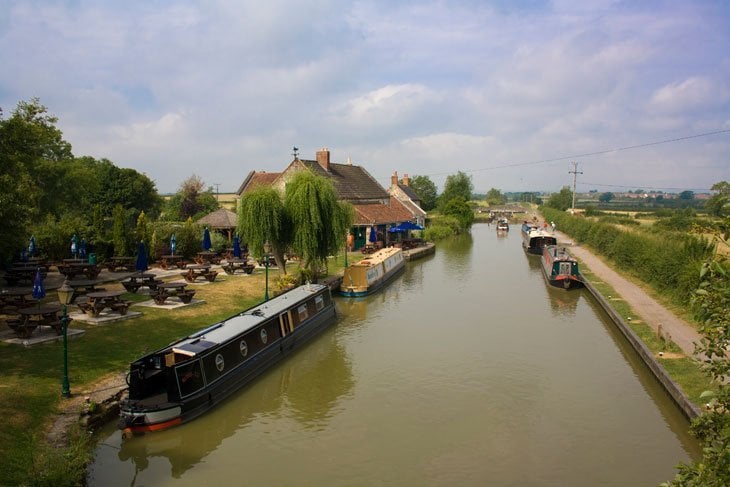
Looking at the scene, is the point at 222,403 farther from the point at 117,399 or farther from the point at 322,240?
the point at 322,240

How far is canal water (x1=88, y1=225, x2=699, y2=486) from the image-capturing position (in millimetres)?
9617

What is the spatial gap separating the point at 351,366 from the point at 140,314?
7067 millimetres

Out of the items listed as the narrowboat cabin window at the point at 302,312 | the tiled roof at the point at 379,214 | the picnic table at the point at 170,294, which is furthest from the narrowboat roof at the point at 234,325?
the tiled roof at the point at 379,214

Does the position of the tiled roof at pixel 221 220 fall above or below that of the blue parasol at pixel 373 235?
above

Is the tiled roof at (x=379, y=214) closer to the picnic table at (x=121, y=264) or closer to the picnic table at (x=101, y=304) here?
the picnic table at (x=121, y=264)

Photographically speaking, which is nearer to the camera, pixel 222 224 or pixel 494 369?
pixel 494 369

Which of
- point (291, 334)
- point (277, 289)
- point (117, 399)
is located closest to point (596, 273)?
point (277, 289)

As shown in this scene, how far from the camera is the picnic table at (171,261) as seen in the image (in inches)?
1025

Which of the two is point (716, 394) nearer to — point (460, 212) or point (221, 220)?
point (221, 220)

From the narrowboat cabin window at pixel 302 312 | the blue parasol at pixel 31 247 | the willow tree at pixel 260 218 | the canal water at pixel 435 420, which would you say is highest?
the willow tree at pixel 260 218

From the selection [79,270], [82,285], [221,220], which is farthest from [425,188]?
[82,285]

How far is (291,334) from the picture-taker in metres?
16.4

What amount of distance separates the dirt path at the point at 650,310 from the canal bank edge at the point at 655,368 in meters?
0.81

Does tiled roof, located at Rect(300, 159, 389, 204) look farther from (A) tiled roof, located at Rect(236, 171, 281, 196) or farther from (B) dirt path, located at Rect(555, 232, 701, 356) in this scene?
(B) dirt path, located at Rect(555, 232, 701, 356)
